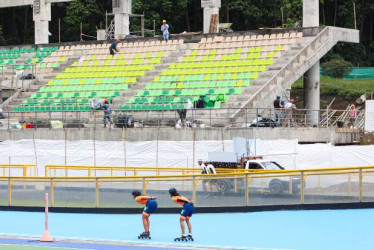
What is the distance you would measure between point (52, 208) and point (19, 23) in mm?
62968

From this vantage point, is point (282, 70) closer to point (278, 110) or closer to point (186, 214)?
point (278, 110)

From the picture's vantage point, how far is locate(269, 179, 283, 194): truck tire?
25.1 metres

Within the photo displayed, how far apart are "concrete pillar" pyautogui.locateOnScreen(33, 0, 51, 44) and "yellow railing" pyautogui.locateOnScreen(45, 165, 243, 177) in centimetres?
2409

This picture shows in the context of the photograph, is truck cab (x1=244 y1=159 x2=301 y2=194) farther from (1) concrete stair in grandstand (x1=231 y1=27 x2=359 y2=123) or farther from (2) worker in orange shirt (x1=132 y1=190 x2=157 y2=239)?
(1) concrete stair in grandstand (x1=231 y1=27 x2=359 y2=123)

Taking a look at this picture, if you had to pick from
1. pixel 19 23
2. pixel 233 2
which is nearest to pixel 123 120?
pixel 233 2

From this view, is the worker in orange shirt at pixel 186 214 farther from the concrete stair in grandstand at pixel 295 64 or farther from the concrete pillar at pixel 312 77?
the concrete pillar at pixel 312 77

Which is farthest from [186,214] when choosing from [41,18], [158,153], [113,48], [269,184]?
[41,18]

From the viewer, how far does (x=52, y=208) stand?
28.1 m

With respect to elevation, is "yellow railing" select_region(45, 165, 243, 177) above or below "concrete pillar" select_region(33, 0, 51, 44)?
below

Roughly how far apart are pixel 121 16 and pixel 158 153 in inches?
822

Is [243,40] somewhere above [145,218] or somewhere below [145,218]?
above

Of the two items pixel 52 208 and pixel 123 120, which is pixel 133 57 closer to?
pixel 123 120

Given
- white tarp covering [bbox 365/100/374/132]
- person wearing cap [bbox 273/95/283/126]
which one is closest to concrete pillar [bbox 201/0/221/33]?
person wearing cap [bbox 273/95/283/126]

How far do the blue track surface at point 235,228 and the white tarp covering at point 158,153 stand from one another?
879 cm
